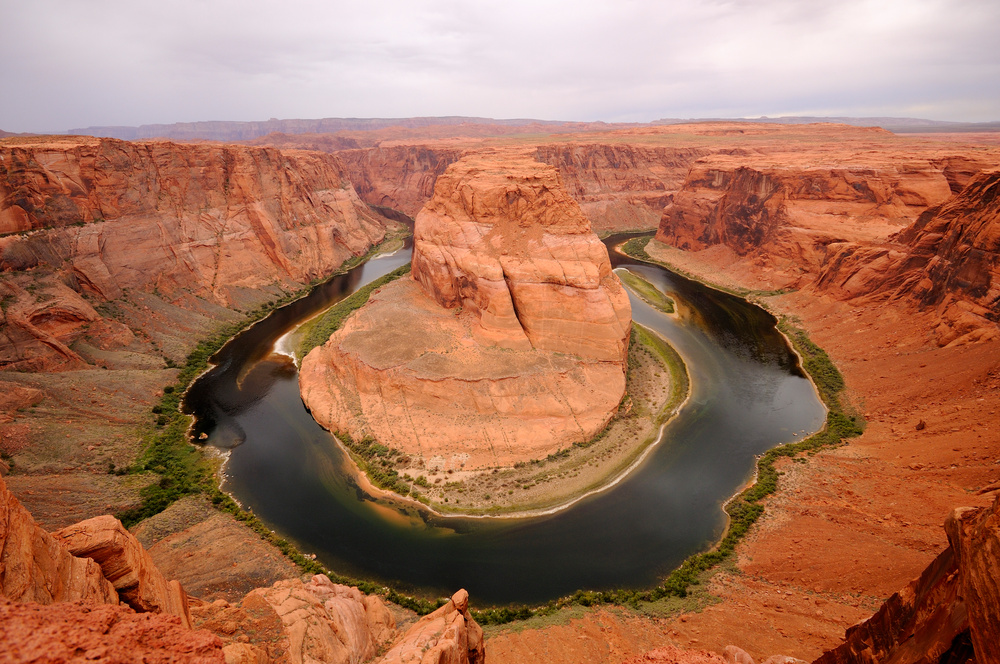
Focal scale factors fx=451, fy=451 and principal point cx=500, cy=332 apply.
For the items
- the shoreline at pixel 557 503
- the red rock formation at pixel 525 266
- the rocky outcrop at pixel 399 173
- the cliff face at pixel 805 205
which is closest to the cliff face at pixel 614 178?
the rocky outcrop at pixel 399 173

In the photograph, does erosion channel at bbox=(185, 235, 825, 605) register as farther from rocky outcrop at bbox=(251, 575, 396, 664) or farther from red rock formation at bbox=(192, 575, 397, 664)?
red rock formation at bbox=(192, 575, 397, 664)

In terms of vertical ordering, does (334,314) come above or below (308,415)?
above

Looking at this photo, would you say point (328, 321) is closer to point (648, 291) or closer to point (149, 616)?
point (648, 291)

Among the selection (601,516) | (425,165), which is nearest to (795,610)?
(601,516)

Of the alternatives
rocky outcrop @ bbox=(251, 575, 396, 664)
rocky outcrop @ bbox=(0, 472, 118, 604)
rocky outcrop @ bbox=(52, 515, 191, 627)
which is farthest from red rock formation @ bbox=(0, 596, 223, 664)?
rocky outcrop @ bbox=(251, 575, 396, 664)

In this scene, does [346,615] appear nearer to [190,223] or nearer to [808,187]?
[190,223]

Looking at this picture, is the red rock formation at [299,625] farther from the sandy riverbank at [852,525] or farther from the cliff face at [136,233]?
the cliff face at [136,233]

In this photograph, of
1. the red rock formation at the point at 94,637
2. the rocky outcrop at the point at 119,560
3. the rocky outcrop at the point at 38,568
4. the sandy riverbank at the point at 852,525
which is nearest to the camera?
the red rock formation at the point at 94,637
